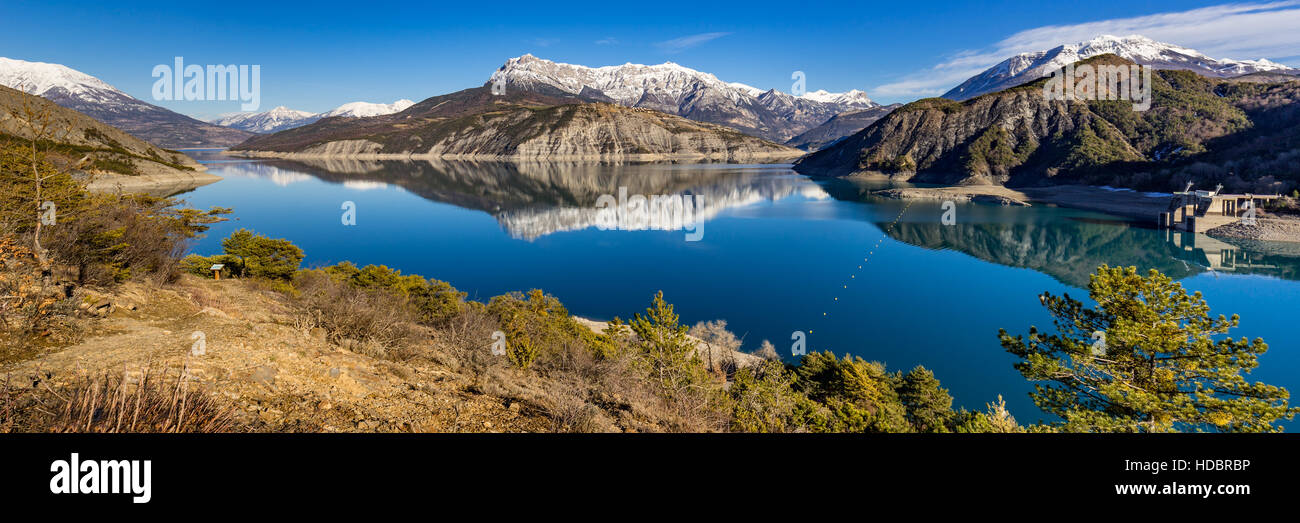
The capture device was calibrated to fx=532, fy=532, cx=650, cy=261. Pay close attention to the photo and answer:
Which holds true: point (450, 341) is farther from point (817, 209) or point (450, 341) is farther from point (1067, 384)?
point (817, 209)

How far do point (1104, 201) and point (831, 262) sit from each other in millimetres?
66870

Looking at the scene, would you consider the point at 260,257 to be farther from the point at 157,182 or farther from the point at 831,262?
the point at 157,182

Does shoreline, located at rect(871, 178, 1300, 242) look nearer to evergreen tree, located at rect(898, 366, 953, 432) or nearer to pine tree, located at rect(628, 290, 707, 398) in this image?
evergreen tree, located at rect(898, 366, 953, 432)

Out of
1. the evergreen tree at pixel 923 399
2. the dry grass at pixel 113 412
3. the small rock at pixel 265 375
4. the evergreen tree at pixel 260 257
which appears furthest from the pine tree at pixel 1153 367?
the evergreen tree at pixel 260 257

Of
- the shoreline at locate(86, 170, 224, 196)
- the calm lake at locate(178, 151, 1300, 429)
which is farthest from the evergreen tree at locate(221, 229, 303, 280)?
the shoreline at locate(86, 170, 224, 196)

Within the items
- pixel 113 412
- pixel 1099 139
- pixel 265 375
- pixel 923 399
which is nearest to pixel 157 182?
pixel 265 375

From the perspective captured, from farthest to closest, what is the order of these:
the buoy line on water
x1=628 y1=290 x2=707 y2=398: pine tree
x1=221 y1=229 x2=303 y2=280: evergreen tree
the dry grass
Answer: the buoy line on water → x1=221 y1=229 x2=303 y2=280: evergreen tree → x1=628 y1=290 x2=707 y2=398: pine tree → the dry grass

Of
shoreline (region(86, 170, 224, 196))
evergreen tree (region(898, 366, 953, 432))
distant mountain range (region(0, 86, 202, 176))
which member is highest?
distant mountain range (region(0, 86, 202, 176))

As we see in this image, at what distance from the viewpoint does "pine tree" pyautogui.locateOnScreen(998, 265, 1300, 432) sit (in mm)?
9609

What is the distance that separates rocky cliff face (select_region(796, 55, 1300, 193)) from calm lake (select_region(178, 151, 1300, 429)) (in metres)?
31.9

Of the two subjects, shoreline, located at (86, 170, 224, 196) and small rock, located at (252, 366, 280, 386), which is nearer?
small rock, located at (252, 366, 280, 386)
